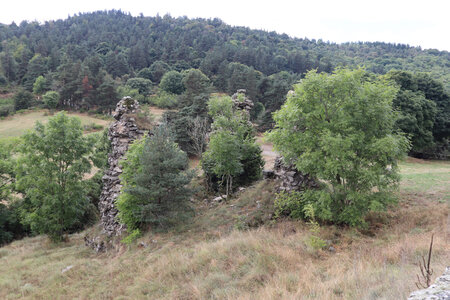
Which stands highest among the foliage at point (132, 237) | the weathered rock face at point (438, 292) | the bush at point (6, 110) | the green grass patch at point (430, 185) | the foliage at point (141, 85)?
the foliage at point (141, 85)

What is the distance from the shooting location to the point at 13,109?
64.7 m

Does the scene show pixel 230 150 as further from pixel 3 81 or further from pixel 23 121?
pixel 3 81

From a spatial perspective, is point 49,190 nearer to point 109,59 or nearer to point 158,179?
point 158,179

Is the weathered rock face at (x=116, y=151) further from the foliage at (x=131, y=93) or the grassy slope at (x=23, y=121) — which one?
the foliage at (x=131, y=93)

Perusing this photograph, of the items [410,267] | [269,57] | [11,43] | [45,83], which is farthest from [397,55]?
[11,43]

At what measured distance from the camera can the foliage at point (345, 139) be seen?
10539mm

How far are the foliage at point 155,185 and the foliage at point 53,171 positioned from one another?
5086 mm

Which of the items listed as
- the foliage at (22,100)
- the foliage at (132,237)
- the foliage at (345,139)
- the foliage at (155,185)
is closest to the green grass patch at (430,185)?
the foliage at (345,139)

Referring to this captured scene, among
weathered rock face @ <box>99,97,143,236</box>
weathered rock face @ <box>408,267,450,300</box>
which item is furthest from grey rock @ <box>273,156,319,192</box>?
weathered rock face @ <box>408,267,450,300</box>

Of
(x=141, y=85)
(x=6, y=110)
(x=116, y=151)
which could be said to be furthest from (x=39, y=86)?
(x=116, y=151)

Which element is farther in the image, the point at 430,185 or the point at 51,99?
the point at 51,99

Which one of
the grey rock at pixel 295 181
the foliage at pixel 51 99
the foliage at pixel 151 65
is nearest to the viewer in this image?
the grey rock at pixel 295 181

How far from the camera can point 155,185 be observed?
1302cm

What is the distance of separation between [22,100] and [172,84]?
127 ft
